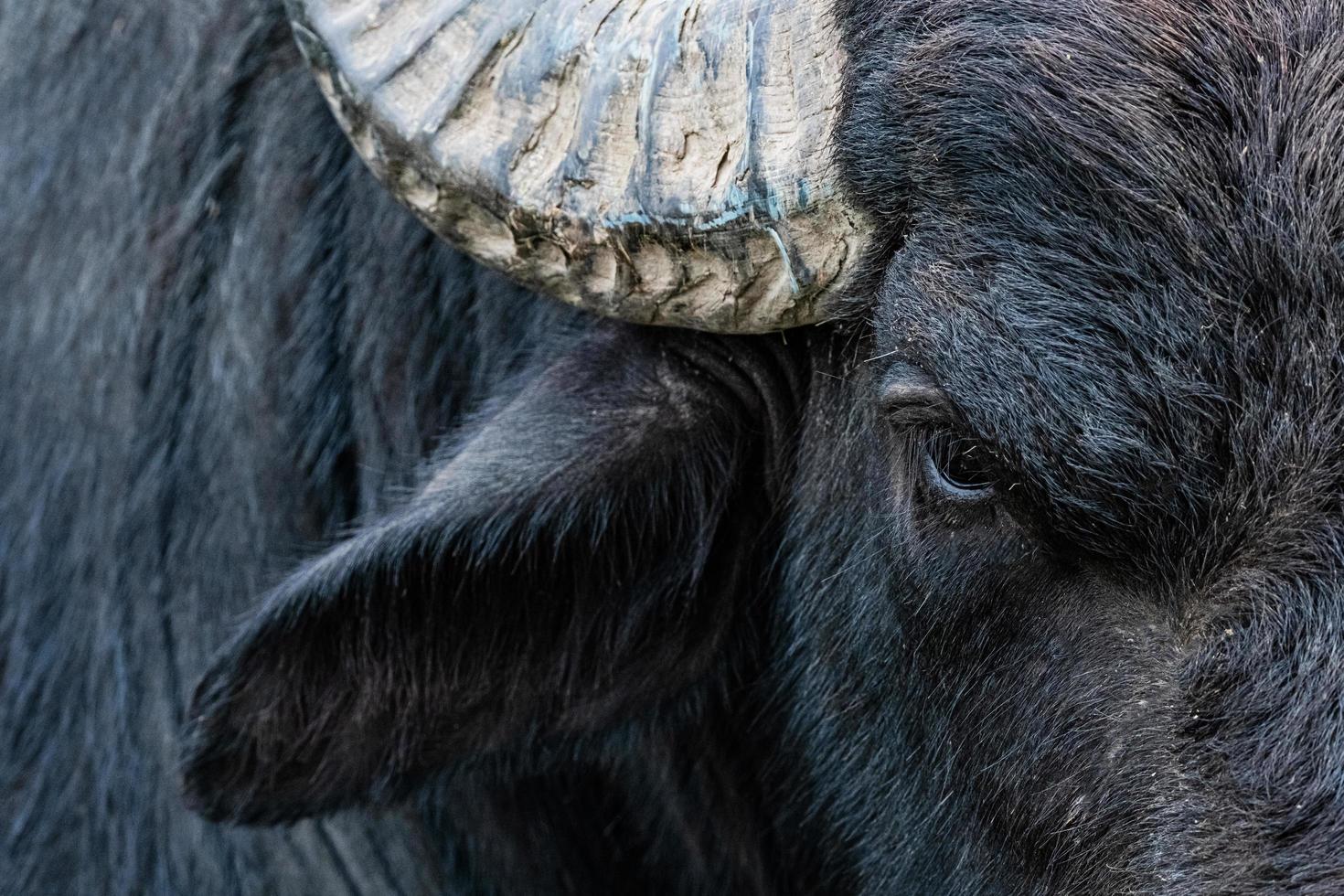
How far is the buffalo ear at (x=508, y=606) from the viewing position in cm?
276

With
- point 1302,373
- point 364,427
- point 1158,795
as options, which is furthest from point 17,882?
point 1302,373

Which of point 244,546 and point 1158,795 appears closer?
point 1158,795

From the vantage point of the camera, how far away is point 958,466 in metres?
2.29

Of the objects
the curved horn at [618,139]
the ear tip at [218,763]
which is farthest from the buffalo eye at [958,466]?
the ear tip at [218,763]

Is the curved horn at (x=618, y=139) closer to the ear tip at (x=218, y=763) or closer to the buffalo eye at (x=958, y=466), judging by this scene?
the buffalo eye at (x=958, y=466)

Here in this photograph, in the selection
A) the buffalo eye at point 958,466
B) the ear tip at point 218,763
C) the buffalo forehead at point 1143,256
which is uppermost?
the buffalo forehead at point 1143,256

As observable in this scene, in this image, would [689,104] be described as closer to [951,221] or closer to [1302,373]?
[951,221]

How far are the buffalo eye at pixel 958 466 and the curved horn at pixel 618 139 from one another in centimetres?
32

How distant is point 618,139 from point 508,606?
0.95m

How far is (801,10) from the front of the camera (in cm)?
235

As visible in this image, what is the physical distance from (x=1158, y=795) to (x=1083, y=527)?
1.20 ft

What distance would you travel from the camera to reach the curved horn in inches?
91.8

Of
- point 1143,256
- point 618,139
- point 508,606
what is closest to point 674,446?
point 508,606

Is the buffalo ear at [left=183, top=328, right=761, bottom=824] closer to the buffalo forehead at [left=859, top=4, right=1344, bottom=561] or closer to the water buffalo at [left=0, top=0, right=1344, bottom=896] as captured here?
the water buffalo at [left=0, top=0, right=1344, bottom=896]
